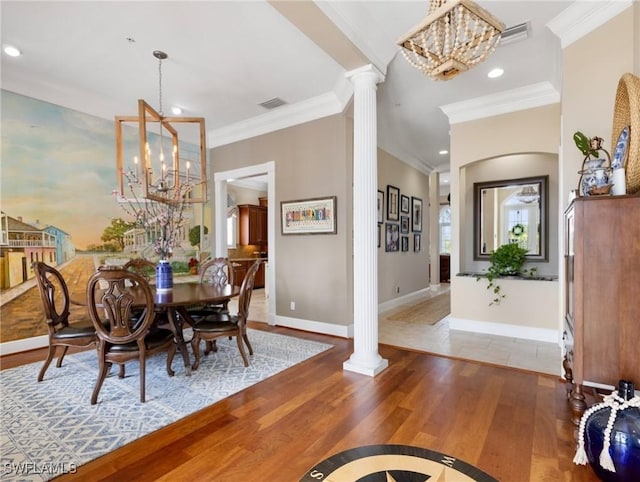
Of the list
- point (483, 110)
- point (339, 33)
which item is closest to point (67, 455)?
point (339, 33)

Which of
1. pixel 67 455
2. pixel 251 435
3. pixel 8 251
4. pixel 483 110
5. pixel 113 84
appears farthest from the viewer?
pixel 483 110

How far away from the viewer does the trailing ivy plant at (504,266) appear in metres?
4.39

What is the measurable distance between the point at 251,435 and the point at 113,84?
423 centimetres

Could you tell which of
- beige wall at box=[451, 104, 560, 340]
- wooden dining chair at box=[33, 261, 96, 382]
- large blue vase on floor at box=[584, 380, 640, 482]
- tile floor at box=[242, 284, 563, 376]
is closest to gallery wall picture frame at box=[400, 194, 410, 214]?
beige wall at box=[451, 104, 560, 340]

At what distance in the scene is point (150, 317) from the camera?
255 centimetres

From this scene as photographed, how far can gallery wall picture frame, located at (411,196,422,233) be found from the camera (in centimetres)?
715

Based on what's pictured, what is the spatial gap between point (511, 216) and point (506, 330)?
1.69 m

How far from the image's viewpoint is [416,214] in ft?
24.1

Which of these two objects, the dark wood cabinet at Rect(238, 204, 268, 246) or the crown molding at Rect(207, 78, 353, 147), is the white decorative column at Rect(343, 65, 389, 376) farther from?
the dark wood cabinet at Rect(238, 204, 268, 246)

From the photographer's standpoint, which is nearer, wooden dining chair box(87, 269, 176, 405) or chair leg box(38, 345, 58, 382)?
wooden dining chair box(87, 269, 176, 405)

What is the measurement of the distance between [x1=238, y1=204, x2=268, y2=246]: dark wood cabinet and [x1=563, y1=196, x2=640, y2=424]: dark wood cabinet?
7670mm

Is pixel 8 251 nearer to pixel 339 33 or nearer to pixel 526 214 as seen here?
pixel 339 33

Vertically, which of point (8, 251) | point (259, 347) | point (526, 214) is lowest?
point (259, 347)

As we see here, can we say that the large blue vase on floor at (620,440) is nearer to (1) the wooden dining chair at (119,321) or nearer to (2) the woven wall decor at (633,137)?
(2) the woven wall decor at (633,137)
